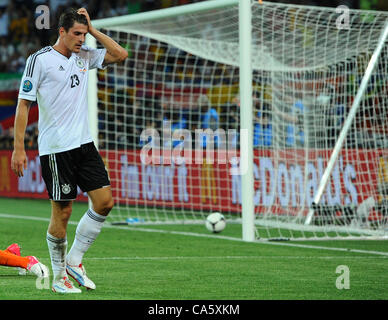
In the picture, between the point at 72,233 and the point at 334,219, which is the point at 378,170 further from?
the point at 72,233

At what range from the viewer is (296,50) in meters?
12.7

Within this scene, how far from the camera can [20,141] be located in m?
6.18

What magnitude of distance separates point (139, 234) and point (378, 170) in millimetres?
3548

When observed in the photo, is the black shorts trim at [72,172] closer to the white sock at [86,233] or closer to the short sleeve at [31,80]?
the white sock at [86,233]

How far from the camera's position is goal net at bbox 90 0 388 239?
12.0 metres

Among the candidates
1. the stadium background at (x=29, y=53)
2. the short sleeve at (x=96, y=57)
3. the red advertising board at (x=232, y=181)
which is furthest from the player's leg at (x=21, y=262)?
the stadium background at (x=29, y=53)

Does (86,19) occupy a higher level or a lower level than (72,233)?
higher

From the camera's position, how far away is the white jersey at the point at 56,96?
20.6ft

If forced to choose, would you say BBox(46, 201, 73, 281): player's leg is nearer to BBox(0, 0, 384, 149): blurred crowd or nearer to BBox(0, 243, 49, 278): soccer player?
BBox(0, 243, 49, 278): soccer player

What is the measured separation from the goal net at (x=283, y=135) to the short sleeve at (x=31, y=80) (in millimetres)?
4912

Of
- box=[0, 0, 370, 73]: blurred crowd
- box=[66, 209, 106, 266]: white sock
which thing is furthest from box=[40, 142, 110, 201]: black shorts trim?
box=[0, 0, 370, 73]: blurred crowd

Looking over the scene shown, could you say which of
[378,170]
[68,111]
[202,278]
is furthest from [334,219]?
[68,111]

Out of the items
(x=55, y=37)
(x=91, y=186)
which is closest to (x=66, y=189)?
(x=91, y=186)

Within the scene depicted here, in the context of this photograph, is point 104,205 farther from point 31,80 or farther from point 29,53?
point 29,53
